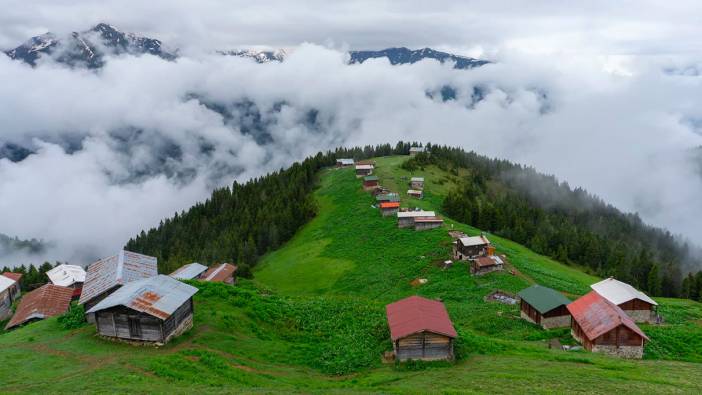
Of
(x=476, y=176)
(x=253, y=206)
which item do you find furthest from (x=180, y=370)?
(x=476, y=176)

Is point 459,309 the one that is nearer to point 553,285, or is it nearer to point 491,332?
point 491,332

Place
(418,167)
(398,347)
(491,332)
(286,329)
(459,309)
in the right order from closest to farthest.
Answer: (398,347)
(286,329)
(491,332)
(459,309)
(418,167)

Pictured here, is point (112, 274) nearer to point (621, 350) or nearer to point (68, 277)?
point (68, 277)

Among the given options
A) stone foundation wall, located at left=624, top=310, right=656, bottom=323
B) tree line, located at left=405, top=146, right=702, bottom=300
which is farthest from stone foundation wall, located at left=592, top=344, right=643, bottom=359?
tree line, located at left=405, top=146, right=702, bottom=300

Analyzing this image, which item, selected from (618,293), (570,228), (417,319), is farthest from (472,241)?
(570,228)

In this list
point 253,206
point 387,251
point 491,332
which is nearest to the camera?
point 491,332

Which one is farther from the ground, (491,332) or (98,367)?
(98,367)

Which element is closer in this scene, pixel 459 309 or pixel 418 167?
pixel 459 309

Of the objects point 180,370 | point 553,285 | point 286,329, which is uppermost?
point 180,370
